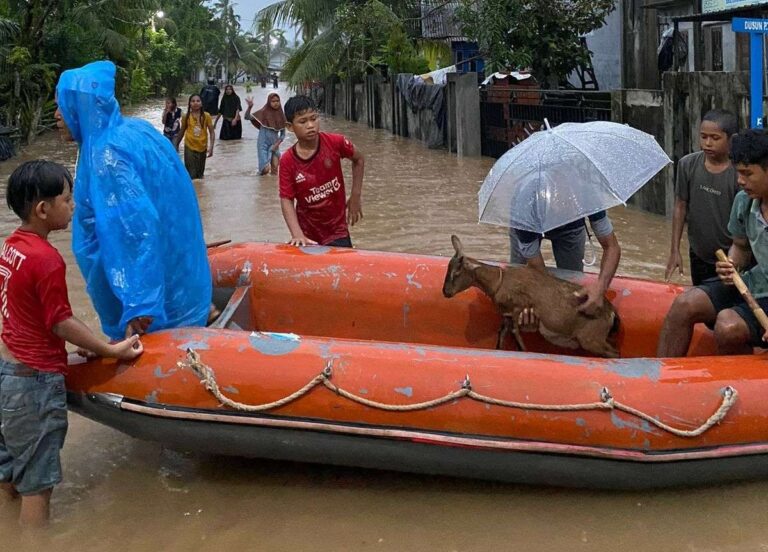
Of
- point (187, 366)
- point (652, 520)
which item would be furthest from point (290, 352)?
point (652, 520)

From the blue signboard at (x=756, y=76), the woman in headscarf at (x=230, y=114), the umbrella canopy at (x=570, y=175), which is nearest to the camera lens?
the umbrella canopy at (x=570, y=175)

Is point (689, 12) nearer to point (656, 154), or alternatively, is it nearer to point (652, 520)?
point (656, 154)

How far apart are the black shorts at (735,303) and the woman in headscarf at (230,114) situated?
46.0ft

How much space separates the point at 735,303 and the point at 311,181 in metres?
2.41

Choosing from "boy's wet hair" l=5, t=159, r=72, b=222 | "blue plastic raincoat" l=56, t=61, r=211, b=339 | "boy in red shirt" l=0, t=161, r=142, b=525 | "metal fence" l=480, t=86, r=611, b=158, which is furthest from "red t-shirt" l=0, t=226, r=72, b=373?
"metal fence" l=480, t=86, r=611, b=158

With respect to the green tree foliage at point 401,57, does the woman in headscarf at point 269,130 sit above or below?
below

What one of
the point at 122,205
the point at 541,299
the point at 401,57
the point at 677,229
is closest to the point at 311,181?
the point at 541,299

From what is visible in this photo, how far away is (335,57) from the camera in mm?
26906

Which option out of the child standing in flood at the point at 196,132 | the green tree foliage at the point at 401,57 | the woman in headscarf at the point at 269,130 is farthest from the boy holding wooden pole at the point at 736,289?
the green tree foliage at the point at 401,57

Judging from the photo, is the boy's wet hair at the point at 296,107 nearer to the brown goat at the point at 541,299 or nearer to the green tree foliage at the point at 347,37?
the brown goat at the point at 541,299

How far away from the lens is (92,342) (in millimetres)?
3684

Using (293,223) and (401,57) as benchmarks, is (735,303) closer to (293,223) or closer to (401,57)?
(293,223)

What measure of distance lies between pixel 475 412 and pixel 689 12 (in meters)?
14.0

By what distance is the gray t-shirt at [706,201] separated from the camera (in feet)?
15.5
